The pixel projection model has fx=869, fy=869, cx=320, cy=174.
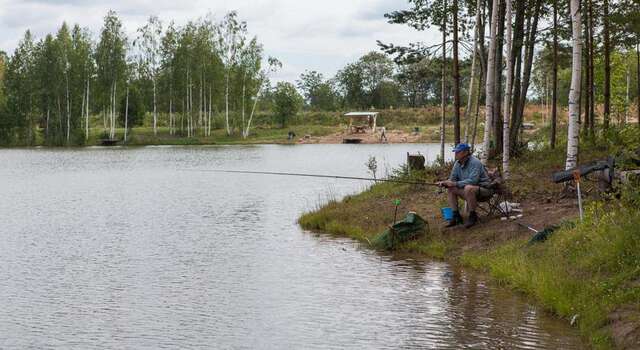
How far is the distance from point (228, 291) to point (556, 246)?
4499mm

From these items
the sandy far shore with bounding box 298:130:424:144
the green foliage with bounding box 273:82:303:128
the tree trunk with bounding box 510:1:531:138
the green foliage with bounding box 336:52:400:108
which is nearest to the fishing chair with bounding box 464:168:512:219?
the tree trunk with bounding box 510:1:531:138

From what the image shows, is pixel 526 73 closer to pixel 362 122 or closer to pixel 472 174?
pixel 472 174

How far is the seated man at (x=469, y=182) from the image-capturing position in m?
13.8

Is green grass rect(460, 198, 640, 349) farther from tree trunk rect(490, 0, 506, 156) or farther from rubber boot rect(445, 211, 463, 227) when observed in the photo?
tree trunk rect(490, 0, 506, 156)

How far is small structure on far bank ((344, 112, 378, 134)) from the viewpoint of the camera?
81.0m

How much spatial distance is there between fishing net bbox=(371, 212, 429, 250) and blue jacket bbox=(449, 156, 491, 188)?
1.12m

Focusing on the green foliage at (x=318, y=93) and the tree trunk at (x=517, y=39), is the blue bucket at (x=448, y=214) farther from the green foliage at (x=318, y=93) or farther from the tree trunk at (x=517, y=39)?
the green foliage at (x=318, y=93)

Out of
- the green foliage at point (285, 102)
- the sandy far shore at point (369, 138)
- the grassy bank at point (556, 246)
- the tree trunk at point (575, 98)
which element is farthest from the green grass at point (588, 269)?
the green foliage at point (285, 102)

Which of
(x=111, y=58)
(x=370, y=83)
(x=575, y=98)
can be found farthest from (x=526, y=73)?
(x=370, y=83)

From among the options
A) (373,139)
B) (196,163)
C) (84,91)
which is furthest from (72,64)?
(196,163)

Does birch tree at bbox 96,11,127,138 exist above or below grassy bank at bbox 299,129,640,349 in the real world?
above

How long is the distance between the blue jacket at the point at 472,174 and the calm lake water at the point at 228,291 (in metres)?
1.52

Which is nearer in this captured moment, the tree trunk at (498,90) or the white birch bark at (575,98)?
the white birch bark at (575,98)

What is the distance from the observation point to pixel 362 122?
284ft
